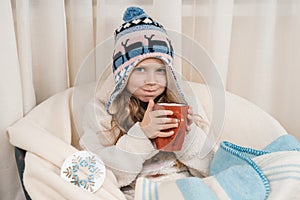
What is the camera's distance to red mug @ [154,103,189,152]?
0.86 meters

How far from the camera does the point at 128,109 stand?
91cm

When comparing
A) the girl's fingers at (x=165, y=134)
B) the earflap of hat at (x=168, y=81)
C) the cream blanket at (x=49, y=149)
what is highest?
the earflap of hat at (x=168, y=81)

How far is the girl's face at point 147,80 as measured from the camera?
858mm

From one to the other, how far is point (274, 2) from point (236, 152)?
0.53 meters

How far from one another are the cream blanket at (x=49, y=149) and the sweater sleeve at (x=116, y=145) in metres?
0.03

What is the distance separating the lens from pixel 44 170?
2.93ft

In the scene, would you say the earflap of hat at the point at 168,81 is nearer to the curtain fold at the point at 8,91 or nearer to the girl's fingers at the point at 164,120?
the girl's fingers at the point at 164,120

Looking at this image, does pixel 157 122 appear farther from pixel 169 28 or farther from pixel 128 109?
pixel 169 28

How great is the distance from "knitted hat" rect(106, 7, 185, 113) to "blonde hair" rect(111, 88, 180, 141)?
0.01m

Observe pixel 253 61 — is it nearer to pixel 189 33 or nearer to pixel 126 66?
pixel 189 33

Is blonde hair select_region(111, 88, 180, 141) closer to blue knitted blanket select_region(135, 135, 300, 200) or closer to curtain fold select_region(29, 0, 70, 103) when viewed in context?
blue knitted blanket select_region(135, 135, 300, 200)

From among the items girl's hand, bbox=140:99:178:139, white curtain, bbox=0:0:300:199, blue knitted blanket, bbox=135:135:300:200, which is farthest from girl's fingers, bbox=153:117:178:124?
white curtain, bbox=0:0:300:199

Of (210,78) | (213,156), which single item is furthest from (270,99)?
(213,156)

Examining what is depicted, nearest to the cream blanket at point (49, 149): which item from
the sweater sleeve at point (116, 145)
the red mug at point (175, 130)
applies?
the sweater sleeve at point (116, 145)
